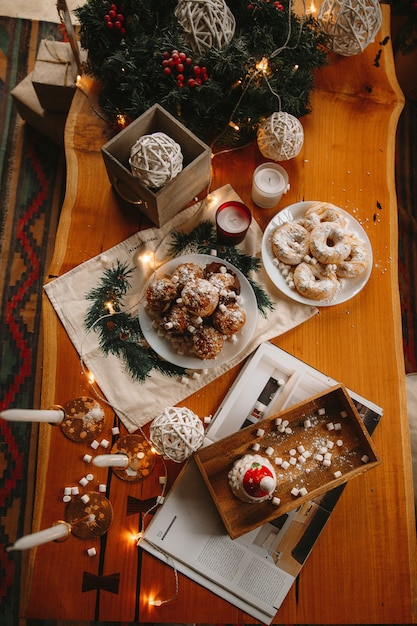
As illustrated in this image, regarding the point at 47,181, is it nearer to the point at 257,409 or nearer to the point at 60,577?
the point at 257,409

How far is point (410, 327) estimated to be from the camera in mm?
2148

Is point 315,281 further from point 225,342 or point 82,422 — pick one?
point 82,422

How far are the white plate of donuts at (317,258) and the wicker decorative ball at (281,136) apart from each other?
0.58ft

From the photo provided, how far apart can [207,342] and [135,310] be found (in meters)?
0.23

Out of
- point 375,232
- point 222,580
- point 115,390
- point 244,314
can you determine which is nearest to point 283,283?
→ point 244,314

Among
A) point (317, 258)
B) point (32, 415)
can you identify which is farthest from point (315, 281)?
point (32, 415)

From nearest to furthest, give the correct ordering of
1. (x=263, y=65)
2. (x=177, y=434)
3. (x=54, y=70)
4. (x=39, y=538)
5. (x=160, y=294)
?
(x=39, y=538)
(x=177, y=434)
(x=160, y=294)
(x=263, y=65)
(x=54, y=70)

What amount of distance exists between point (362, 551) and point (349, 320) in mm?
616

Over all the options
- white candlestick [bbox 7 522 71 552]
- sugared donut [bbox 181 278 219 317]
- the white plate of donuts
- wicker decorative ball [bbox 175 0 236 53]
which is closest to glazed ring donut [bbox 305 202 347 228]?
the white plate of donuts

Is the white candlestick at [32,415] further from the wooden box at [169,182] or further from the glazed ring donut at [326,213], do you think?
the glazed ring donut at [326,213]

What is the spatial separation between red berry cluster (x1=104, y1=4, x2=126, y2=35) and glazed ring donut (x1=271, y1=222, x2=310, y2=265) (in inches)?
27.5

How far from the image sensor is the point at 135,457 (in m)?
1.24

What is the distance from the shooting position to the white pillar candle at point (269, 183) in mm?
1362

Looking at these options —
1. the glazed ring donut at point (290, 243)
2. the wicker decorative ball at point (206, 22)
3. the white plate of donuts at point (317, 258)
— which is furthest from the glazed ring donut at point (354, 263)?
the wicker decorative ball at point (206, 22)
